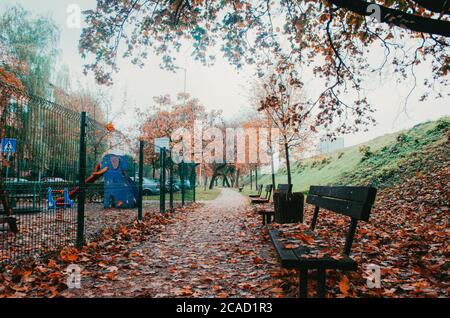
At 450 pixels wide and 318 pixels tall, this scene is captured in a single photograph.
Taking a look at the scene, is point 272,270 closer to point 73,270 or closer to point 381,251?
point 381,251

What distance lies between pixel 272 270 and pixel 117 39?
22.6 feet

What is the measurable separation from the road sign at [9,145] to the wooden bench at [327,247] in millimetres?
3896

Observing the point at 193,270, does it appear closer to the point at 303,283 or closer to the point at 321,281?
the point at 303,283

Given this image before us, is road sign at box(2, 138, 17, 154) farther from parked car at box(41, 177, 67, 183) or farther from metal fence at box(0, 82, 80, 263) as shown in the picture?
parked car at box(41, 177, 67, 183)

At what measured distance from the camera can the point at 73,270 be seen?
4207 millimetres

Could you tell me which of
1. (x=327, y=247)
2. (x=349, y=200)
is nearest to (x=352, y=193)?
(x=349, y=200)

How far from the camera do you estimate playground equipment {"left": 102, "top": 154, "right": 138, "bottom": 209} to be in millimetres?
12367

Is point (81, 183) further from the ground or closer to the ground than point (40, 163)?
closer to the ground

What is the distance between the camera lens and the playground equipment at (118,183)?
12.4 meters

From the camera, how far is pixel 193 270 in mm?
4371

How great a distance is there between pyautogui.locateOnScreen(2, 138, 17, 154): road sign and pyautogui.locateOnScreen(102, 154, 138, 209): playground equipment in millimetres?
7503

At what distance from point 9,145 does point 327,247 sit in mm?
4533

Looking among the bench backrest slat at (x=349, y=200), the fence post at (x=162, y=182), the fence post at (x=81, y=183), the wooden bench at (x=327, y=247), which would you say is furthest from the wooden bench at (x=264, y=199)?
the fence post at (x=81, y=183)
